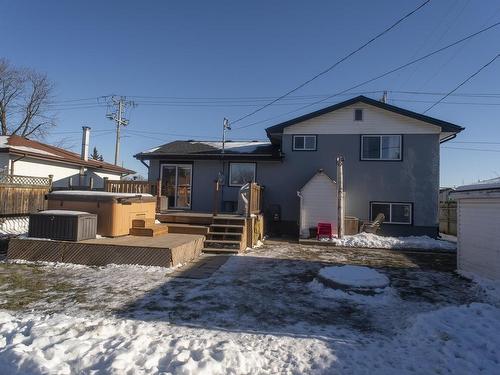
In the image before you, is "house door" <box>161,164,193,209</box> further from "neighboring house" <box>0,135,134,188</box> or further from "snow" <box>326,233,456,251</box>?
"snow" <box>326,233,456,251</box>

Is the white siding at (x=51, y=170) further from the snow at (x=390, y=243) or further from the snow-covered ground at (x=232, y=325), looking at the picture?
the snow at (x=390, y=243)

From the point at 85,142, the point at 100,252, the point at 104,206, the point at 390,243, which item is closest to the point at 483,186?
the point at 390,243

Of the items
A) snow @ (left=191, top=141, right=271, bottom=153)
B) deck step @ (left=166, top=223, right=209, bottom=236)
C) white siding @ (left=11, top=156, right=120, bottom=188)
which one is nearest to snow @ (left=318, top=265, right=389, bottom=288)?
deck step @ (left=166, top=223, right=209, bottom=236)

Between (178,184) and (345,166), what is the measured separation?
7221mm

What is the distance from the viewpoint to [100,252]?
7469 mm

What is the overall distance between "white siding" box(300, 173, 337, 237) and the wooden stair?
379 centimetres

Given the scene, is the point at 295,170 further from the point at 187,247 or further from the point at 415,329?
the point at 415,329

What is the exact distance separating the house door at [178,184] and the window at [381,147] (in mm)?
7449

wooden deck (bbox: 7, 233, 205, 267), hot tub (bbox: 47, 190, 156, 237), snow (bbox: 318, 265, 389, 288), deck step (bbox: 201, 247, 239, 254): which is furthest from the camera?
deck step (bbox: 201, 247, 239, 254)

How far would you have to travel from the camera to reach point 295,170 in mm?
14969

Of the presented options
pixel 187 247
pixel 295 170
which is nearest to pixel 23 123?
pixel 295 170

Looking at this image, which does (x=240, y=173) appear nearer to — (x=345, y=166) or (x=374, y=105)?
(x=345, y=166)

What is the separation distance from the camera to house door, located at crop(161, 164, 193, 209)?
15688mm

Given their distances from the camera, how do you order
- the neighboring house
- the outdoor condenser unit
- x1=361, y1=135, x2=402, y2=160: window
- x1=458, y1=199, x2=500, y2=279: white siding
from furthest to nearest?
the neighboring house → x1=361, y1=135, x2=402, y2=160: window → the outdoor condenser unit → x1=458, y1=199, x2=500, y2=279: white siding
